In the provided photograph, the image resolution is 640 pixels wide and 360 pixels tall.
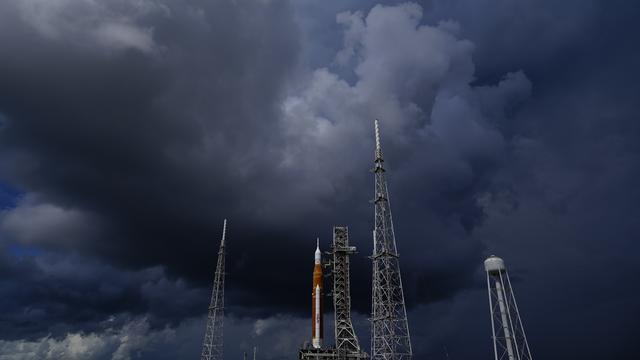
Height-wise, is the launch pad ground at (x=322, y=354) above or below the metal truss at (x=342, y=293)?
below

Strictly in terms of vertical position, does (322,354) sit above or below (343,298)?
below

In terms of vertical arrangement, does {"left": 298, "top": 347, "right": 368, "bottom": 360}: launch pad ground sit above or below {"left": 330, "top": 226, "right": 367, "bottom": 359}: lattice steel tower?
below

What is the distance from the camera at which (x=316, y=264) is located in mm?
155875

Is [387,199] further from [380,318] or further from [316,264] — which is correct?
[316,264]

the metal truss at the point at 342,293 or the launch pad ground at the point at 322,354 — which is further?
the metal truss at the point at 342,293

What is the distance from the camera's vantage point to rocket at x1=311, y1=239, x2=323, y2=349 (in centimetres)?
14654

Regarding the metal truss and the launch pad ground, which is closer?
the launch pad ground

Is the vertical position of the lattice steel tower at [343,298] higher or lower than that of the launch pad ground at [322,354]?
higher

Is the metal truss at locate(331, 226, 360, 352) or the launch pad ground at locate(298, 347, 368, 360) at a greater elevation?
the metal truss at locate(331, 226, 360, 352)

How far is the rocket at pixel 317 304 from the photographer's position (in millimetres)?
146538

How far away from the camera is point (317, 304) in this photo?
491 feet

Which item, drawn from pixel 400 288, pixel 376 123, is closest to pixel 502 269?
pixel 400 288

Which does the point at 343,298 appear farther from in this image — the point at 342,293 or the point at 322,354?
the point at 322,354

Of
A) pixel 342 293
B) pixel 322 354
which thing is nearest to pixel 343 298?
pixel 342 293
